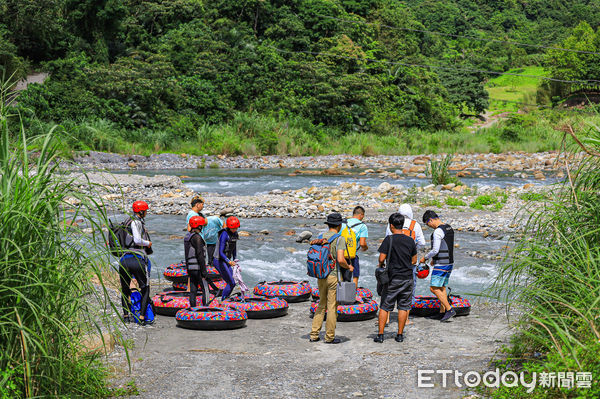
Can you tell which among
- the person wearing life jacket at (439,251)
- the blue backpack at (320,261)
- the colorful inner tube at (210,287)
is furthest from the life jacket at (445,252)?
the colorful inner tube at (210,287)

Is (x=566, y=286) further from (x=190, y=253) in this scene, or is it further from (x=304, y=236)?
(x=304, y=236)

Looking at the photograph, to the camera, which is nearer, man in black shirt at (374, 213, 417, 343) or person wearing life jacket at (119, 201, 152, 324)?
man in black shirt at (374, 213, 417, 343)

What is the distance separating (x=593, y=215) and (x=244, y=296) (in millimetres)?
5002

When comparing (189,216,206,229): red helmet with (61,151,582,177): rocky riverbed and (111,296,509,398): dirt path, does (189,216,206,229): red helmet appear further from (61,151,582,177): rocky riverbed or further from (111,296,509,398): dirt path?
(61,151,582,177): rocky riverbed

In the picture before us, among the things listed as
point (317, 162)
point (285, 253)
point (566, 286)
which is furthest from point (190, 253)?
point (317, 162)

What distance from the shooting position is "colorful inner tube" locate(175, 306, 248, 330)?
25.5ft

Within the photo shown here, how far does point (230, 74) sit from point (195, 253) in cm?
4401

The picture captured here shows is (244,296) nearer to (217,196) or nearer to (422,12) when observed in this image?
(217,196)

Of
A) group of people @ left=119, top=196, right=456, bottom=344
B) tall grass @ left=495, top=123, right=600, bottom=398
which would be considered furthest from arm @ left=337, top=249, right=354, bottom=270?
tall grass @ left=495, top=123, right=600, bottom=398

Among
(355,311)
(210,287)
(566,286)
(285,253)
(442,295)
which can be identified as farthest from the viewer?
(285,253)

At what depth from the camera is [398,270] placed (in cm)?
716

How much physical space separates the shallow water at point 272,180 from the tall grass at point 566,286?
1863 cm

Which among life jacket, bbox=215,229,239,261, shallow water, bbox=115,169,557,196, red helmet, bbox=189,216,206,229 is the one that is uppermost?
red helmet, bbox=189,216,206,229

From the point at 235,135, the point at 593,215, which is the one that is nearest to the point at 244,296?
the point at 593,215
